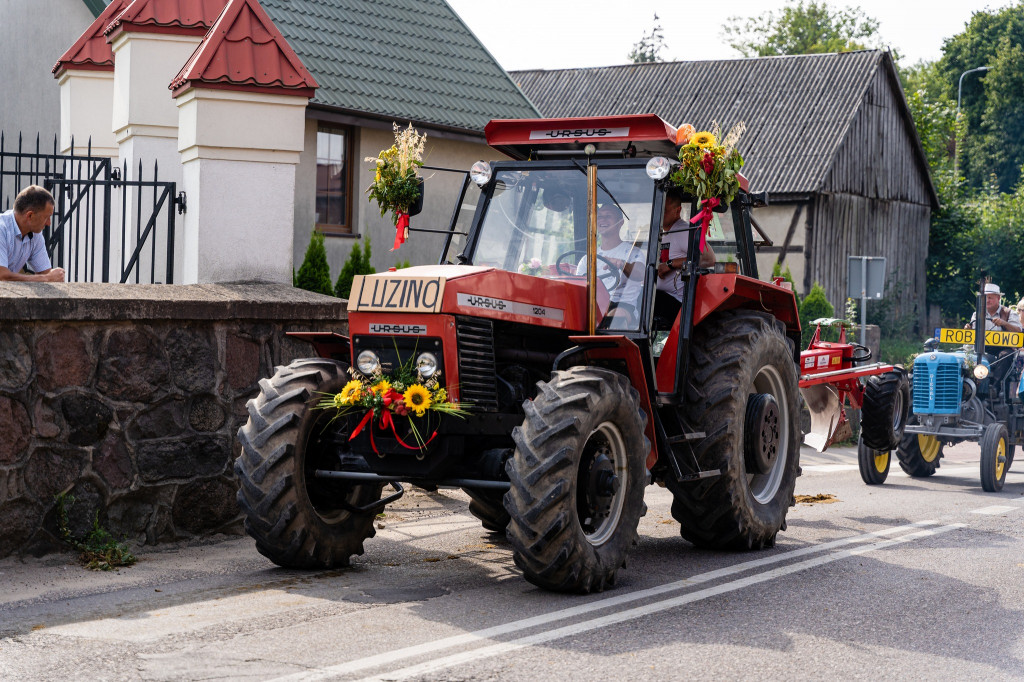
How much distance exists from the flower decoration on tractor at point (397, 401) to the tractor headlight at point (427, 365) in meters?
0.02

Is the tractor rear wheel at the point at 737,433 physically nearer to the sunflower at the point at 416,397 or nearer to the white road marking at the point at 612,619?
the white road marking at the point at 612,619

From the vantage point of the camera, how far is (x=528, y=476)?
20.2ft

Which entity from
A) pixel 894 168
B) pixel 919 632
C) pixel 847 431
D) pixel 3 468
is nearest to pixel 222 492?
pixel 3 468

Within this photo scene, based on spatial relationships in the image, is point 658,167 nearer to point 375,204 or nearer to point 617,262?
point 617,262

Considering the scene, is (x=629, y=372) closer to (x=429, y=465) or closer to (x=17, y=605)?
(x=429, y=465)

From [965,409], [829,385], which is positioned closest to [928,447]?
[965,409]

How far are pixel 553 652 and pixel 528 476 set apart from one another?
104 centimetres

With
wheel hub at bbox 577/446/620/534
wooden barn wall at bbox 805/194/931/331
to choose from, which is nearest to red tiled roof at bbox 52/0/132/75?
wheel hub at bbox 577/446/620/534

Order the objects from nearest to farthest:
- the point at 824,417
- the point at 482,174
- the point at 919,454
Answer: the point at 482,174 → the point at 824,417 → the point at 919,454

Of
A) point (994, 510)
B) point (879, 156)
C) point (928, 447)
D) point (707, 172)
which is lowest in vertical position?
point (994, 510)

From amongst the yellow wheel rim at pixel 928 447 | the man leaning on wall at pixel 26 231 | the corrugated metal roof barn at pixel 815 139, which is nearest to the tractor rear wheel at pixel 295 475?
the man leaning on wall at pixel 26 231

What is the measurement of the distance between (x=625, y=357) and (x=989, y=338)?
340 inches

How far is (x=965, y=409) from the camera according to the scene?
13.3 metres

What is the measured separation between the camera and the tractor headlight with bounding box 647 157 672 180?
749 centimetres
